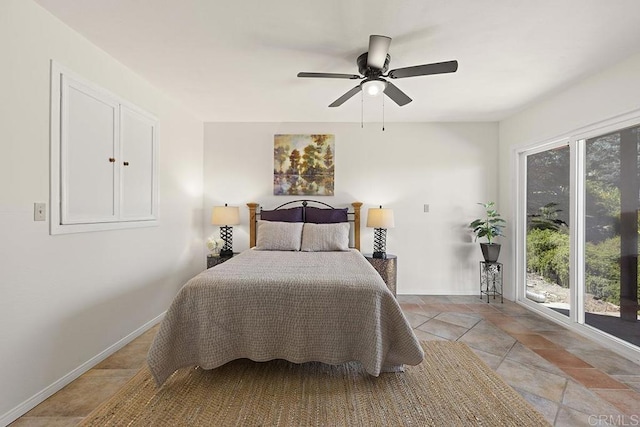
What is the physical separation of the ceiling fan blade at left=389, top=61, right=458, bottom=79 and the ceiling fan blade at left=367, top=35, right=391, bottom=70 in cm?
14

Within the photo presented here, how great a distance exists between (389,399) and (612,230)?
2.69 meters

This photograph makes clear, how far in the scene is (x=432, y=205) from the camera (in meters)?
4.55

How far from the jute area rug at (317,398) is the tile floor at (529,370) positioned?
0.58 ft

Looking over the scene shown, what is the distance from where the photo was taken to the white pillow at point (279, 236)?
12.4ft

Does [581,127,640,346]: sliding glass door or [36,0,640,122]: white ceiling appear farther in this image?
[581,127,640,346]: sliding glass door

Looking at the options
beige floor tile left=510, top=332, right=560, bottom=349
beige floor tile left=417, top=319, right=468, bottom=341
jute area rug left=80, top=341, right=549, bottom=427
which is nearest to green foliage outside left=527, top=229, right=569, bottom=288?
beige floor tile left=510, top=332, right=560, bottom=349

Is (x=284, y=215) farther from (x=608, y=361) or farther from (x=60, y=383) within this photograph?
(x=608, y=361)

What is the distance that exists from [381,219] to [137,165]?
293 centimetres

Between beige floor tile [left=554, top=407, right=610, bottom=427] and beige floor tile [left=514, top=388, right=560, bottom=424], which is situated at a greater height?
beige floor tile [left=514, top=388, right=560, bottom=424]

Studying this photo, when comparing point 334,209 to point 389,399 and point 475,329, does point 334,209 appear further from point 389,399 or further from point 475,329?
point 389,399

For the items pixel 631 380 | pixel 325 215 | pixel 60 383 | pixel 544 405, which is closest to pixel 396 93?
pixel 325 215

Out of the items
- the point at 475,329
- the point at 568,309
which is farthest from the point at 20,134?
the point at 568,309

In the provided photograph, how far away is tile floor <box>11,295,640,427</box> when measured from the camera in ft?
6.15

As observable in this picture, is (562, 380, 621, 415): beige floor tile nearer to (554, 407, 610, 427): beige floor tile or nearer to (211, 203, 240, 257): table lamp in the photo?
(554, 407, 610, 427): beige floor tile
